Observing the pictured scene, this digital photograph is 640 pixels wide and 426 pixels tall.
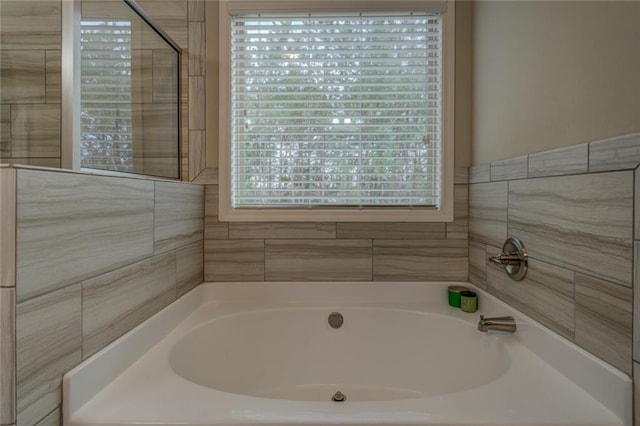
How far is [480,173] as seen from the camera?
1510mm

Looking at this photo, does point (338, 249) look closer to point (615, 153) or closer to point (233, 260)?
point (233, 260)

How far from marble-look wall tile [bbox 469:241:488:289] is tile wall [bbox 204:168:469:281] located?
0.04 meters

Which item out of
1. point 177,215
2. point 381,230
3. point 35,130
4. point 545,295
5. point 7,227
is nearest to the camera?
point 7,227

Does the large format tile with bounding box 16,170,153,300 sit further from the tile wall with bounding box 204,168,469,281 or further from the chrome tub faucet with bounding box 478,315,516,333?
the chrome tub faucet with bounding box 478,315,516,333

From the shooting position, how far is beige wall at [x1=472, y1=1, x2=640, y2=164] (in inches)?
30.9

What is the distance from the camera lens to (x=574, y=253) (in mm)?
917

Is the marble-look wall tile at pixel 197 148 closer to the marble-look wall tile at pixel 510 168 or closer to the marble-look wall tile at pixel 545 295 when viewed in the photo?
the marble-look wall tile at pixel 510 168

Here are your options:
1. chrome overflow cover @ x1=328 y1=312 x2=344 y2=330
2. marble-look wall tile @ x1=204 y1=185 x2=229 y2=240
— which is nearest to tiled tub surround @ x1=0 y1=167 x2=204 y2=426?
marble-look wall tile @ x1=204 y1=185 x2=229 y2=240

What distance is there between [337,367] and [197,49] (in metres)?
1.63

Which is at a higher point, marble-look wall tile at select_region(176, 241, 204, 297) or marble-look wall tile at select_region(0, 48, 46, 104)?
marble-look wall tile at select_region(0, 48, 46, 104)

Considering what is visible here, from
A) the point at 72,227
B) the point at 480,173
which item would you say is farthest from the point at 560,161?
the point at 72,227

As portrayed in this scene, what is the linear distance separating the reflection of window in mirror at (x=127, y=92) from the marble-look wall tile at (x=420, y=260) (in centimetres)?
108

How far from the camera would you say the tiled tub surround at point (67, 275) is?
0.62m

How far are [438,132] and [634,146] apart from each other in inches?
38.0
